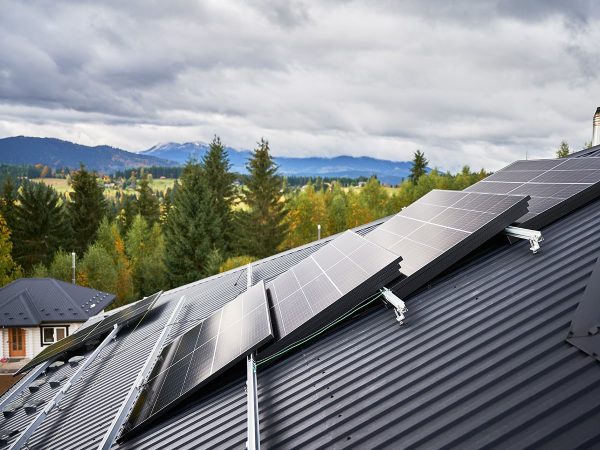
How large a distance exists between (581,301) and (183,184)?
4586 centimetres

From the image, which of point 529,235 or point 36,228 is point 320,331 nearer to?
point 529,235

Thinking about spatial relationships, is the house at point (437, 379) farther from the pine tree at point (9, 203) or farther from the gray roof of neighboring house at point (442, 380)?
the pine tree at point (9, 203)

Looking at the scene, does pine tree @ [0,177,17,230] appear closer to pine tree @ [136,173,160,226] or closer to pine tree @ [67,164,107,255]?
pine tree @ [67,164,107,255]

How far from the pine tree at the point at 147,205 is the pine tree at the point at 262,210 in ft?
99.2

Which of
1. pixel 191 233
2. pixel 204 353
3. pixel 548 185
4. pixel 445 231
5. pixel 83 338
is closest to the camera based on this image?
pixel 204 353

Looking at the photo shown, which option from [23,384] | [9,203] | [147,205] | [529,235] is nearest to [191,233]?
[9,203]

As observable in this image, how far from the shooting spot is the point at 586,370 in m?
3.86

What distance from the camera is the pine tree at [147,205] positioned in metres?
75.9

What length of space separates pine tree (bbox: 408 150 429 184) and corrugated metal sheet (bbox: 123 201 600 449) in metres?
81.5

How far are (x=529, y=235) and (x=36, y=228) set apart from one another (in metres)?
57.3

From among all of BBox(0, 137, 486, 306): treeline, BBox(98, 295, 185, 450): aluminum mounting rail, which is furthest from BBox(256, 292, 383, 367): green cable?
BBox(0, 137, 486, 306): treeline

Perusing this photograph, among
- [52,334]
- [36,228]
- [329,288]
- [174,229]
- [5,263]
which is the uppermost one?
[329,288]

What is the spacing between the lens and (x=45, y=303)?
1211 inches

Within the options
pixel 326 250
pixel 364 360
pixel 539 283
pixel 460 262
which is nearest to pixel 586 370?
pixel 539 283
